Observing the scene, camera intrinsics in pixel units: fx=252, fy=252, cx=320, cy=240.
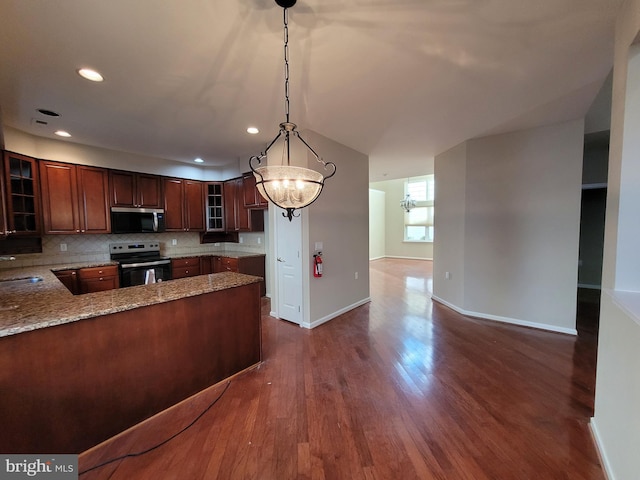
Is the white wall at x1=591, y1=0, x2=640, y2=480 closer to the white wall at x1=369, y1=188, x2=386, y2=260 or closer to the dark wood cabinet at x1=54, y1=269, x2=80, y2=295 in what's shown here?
the dark wood cabinet at x1=54, y1=269, x2=80, y2=295

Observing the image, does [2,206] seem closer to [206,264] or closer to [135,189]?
[135,189]

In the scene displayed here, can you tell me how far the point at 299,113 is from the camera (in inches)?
114

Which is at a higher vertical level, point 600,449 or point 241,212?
point 241,212

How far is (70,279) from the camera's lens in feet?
11.8

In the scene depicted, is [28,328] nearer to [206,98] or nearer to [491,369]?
[206,98]

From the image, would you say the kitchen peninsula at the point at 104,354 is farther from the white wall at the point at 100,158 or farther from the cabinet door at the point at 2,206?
the white wall at the point at 100,158

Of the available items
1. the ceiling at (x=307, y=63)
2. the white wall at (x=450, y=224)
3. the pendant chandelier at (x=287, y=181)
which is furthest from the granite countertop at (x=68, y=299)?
the white wall at (x=450, y=224)

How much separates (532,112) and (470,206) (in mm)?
1354

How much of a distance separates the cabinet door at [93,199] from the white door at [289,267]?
292 centimetres

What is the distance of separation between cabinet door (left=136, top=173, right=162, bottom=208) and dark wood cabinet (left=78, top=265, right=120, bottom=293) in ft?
4.14

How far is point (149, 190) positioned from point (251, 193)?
1.84 m

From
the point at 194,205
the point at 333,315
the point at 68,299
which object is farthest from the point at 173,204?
the point at 333,315

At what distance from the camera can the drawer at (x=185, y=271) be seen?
480 centimetres

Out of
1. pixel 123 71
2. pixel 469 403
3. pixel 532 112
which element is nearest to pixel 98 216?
pixel 123 71
